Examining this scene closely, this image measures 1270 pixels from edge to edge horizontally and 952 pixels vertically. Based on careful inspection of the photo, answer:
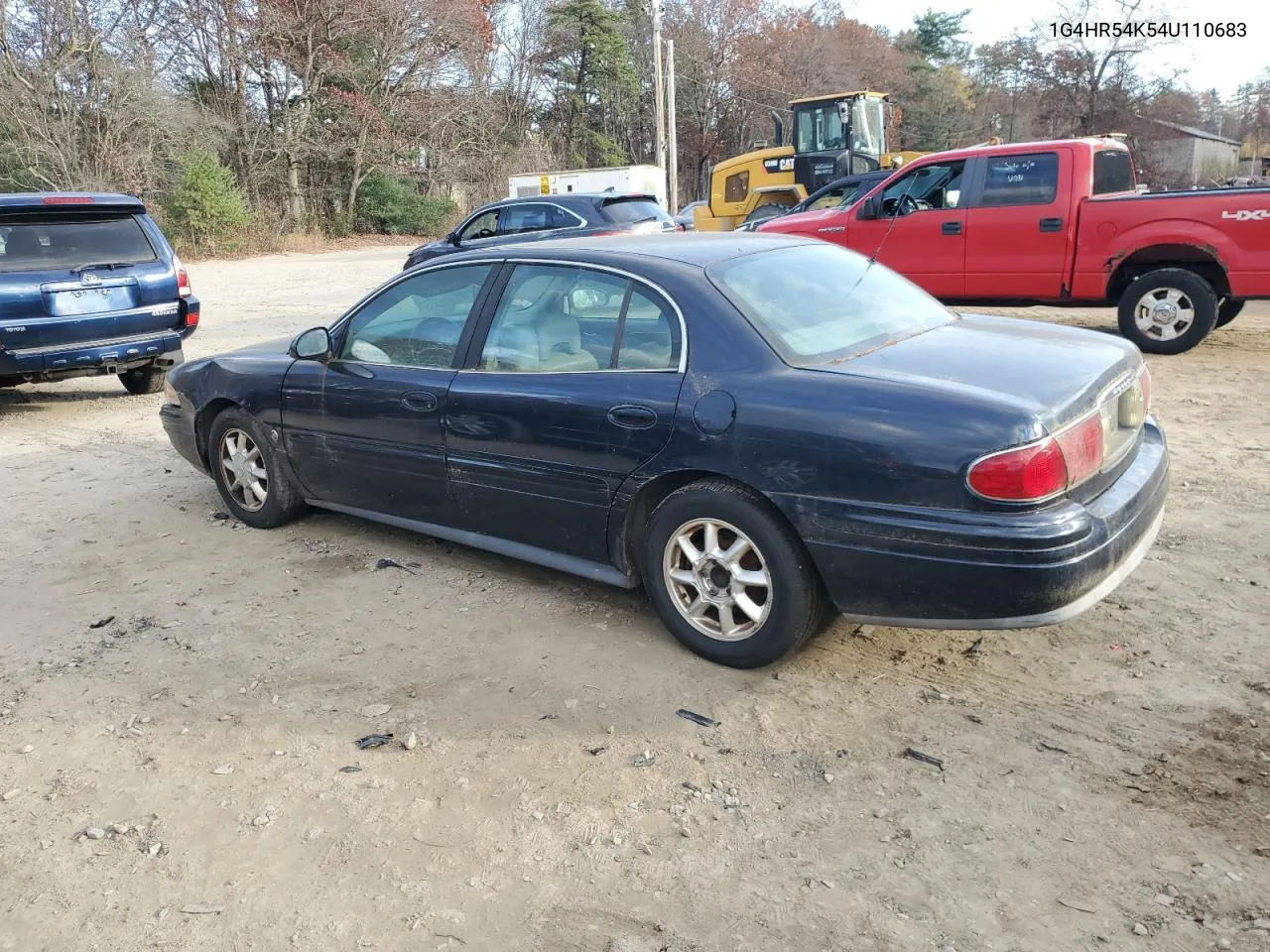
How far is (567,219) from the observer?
1409cm

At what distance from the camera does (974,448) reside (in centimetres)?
309

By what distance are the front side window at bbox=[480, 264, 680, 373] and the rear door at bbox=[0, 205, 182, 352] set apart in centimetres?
543

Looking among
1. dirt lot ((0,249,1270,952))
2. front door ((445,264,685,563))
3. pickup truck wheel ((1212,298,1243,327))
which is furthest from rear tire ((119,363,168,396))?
pickup truck wheel ((1212,298,1243,327))

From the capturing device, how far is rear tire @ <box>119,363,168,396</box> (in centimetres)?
975

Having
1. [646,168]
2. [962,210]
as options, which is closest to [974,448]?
[962,210]

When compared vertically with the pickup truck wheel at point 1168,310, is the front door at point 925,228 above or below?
above

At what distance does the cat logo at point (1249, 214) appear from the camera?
852 cm

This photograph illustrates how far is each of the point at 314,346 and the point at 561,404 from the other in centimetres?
165

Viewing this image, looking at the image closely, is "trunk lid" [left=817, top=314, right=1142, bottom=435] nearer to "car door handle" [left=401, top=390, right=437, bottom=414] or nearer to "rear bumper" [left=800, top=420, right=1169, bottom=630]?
"rear bumper" [left=800, top=420, right=1169, bottom=630]

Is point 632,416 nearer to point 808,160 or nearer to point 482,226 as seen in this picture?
point 482,226

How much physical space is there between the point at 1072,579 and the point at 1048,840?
2.63ft

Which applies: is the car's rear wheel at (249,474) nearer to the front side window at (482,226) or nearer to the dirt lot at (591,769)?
the dirt lot at (591,769)

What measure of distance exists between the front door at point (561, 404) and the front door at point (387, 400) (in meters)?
0.16

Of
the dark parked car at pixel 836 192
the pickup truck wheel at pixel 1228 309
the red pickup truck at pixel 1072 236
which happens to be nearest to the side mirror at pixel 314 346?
the red pickup truck at pixel 1072 236
